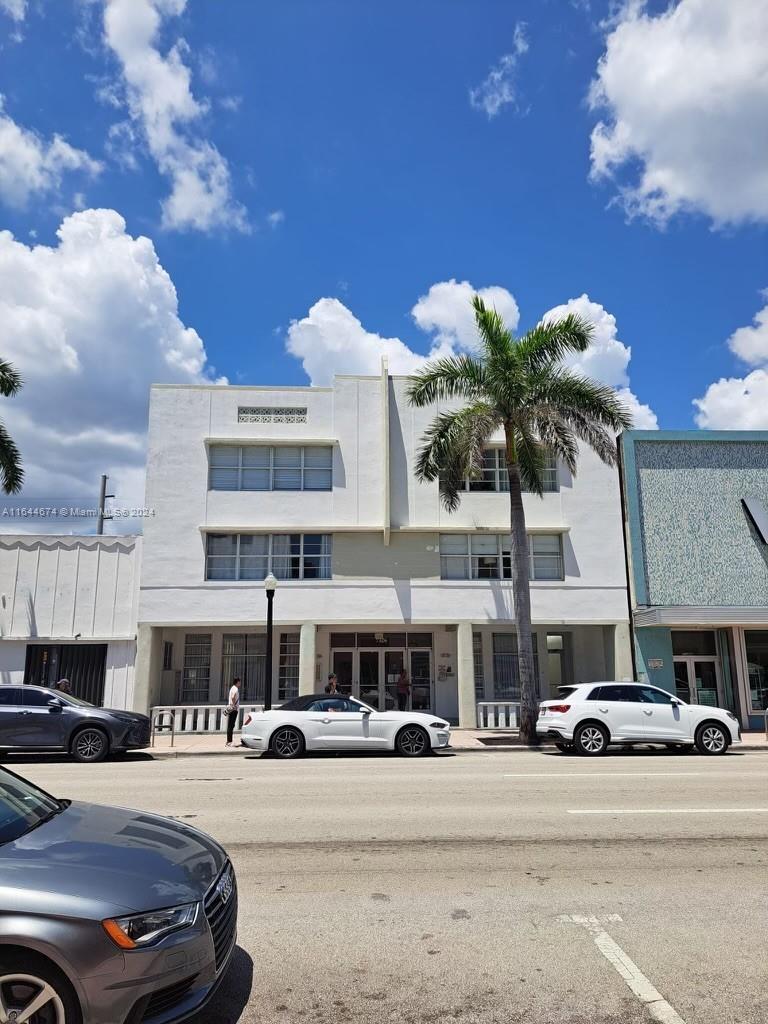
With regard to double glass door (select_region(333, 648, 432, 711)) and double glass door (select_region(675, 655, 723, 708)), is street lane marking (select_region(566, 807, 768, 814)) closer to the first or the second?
double glass door (select_region(675, 655, 723, 708))

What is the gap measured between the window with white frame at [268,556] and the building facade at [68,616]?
8.18 ft

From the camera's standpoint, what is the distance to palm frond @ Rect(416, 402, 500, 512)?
62.5 feet

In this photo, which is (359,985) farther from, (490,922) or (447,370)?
(447,370)

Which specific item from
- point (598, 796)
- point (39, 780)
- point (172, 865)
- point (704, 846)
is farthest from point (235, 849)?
point (39, 780)

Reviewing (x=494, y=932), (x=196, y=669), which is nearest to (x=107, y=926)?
(x=494, y=932)

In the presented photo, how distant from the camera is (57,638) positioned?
22.2 metres

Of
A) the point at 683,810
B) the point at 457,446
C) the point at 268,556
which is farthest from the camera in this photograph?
the point at 268,556

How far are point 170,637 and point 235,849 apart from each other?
720 inches

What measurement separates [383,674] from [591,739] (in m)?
9.96

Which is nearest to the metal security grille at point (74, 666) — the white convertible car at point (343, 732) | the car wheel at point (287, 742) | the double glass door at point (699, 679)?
the white convertible car at point (343, 732)

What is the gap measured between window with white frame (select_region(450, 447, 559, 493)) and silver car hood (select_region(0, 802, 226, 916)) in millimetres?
20127

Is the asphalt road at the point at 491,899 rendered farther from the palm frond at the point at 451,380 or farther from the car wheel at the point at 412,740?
the palm frond at the point at 451,380

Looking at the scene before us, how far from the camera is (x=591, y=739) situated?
15977mm

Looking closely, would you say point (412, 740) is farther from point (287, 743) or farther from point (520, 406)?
point (520, 406)
